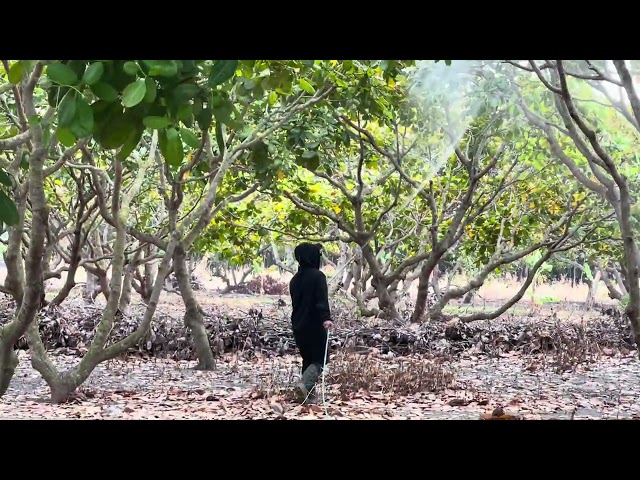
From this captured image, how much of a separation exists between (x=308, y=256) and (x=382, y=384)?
75 centimetres

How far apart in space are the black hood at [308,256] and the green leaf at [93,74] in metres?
1.67

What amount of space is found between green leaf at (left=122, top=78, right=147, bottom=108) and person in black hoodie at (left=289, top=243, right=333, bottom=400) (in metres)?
1.66

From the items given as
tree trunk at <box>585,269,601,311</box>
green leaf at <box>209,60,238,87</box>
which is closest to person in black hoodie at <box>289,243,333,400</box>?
green leaf at <box>209,60,238,87</box>

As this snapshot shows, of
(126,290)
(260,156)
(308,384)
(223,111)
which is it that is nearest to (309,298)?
(308,384)

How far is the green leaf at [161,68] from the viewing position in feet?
5.36

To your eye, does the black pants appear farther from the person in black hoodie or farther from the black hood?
the black hood

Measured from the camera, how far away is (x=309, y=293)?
3.14 metres

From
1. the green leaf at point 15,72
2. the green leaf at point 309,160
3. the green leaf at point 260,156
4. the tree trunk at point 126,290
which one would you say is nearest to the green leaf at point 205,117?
the green leaf at point 15,72

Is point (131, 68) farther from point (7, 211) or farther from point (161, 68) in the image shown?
point (7, 211)

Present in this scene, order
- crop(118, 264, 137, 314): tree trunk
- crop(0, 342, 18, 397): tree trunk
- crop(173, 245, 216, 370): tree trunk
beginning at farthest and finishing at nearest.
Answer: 1. crop(118, 264, 137, 314): tree trunk
2. crop(173, 245, 216, 370): tree trunk
3. crop(0, 342, 18, 397): tree trunk

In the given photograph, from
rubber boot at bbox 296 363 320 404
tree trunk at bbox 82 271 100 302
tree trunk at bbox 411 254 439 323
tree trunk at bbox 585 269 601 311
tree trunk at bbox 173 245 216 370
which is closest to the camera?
rubber boot at bbox 296 363 320 404

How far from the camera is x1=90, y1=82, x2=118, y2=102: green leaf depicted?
1.63 m
